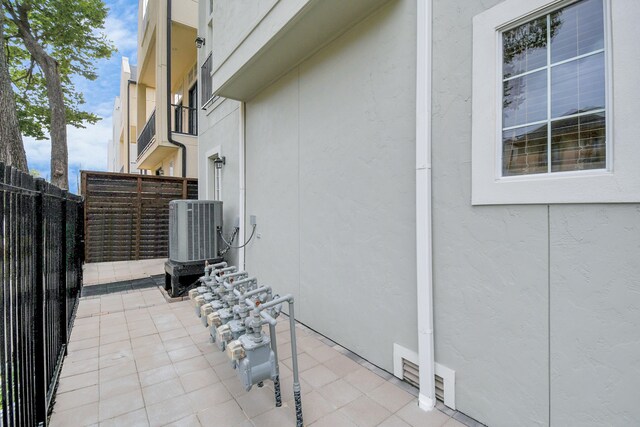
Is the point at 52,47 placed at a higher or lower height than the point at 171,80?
higher

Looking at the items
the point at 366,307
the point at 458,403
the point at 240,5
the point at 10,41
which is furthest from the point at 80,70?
the point at 458,403

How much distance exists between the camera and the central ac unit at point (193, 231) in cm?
470

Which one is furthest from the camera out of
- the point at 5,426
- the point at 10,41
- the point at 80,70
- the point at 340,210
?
the point at 80,70

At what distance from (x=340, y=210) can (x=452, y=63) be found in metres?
1.58

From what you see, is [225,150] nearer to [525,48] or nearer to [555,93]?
[525,48]

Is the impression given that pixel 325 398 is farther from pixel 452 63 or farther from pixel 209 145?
pixel 209 145

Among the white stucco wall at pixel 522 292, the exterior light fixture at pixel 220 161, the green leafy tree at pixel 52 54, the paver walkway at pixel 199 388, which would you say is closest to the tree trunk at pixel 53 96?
the green leafy tree at pixel 52 54

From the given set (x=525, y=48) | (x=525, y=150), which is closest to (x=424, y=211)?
(x=525, y=150)

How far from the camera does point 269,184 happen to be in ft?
14.5

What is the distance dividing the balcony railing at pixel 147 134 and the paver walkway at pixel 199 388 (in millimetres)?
7797

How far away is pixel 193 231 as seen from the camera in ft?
15.6

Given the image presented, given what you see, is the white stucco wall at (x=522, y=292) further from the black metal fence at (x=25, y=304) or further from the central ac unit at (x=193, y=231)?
the central ac unit at (x=193, y=231)

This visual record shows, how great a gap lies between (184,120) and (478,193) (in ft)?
34.0

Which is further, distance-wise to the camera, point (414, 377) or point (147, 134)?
point (147, 134)
